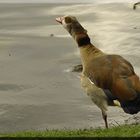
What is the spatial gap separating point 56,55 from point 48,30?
13.9 feet

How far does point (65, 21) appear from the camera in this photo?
9.62m

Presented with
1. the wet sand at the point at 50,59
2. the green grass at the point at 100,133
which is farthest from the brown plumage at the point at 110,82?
the wet sand at the point at 50,59

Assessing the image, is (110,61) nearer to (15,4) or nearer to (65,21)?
(65,21)

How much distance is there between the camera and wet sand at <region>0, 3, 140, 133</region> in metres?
11.0

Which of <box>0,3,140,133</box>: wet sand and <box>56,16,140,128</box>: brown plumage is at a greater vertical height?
<box>56,16,140,128</box>: brown plumage

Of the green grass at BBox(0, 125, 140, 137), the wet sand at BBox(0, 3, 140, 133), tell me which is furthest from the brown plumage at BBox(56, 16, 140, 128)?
the wet sand at BBox(0, 3, 140, 133)

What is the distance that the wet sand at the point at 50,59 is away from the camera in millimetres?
11020

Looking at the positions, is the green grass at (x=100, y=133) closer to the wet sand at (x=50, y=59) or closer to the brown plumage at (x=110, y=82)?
the brown plumage at (x=110, y=82)

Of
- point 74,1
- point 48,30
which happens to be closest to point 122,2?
point 74,1

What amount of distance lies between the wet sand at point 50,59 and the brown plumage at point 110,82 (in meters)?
1.70

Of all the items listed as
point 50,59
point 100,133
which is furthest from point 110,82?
point 50,59

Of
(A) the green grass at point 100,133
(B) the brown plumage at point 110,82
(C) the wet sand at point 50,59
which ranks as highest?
(B) the brown plumage at point 110,82

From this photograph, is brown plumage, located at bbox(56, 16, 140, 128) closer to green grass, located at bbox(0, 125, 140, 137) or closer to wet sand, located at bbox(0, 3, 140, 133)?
green grass, located at bbox(0, 125, 140, 137)

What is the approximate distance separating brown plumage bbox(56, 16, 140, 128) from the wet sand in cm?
170
